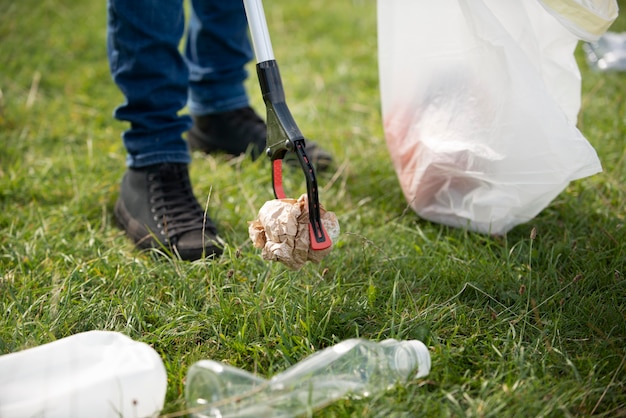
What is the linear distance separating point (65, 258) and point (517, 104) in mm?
1099

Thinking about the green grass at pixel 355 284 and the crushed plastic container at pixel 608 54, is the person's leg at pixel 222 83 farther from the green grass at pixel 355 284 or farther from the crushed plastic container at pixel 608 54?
the crushed plastic container at pixel 608 54

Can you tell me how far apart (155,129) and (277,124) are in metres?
0.54

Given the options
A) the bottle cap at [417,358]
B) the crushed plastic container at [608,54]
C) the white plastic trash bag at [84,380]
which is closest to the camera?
the white plastic trash bag at [84,380]

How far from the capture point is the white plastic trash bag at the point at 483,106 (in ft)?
4.77

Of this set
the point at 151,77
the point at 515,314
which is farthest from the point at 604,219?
the point at 151,77

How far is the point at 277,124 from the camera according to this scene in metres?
1.27

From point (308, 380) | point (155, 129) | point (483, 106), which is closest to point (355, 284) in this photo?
point (308, 380)

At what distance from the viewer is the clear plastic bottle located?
1.02 metres

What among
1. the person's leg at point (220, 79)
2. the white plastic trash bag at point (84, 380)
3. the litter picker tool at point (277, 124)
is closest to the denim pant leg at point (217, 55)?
the person's leg at point (220, 79)

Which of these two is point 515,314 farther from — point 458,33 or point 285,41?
point 285,41

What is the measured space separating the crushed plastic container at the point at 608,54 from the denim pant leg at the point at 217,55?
1.48 meters

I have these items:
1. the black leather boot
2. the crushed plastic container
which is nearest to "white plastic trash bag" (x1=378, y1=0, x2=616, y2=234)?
the black leather boot

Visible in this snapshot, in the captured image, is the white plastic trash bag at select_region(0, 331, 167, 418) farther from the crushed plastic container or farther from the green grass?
the crushed plastic container

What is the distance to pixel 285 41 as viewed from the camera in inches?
132
